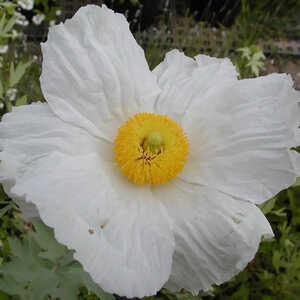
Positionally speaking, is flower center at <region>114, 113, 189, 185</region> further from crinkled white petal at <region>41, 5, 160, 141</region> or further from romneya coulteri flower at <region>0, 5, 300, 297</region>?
crinkled white petal at <region>41, 5, 160, 141</region>

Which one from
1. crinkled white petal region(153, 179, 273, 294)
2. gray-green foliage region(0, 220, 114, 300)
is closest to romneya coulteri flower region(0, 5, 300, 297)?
crinkled white petal region(153, 179, 273, 294)

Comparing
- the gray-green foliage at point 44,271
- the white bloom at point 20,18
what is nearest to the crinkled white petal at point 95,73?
the gray-green foliage at point 44,271

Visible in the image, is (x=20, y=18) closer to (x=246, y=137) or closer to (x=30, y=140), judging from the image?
(x=30, y=140)

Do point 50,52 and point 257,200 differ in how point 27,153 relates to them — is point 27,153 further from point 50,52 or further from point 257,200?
point 257,200

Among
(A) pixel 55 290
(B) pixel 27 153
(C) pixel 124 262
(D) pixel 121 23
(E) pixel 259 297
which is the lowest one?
(E) pixel 259 297

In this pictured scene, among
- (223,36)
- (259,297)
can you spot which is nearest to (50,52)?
(259,297)
